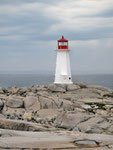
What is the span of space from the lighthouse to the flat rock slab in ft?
71.2

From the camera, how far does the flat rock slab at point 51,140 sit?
9617mm

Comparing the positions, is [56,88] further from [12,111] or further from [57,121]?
[57,121]

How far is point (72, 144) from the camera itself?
989cm

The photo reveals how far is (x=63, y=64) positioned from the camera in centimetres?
3316

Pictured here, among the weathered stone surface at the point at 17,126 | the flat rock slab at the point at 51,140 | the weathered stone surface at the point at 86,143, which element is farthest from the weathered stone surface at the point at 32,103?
the weathered stone surface at the point at 86,143

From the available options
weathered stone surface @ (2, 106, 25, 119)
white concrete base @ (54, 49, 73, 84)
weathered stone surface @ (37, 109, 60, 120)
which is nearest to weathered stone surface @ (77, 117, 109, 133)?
weathered stone surface @ (37, 109, 60, 120)

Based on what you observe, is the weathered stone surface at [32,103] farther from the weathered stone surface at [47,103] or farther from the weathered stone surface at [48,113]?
the weathered stone surface at [48,113]

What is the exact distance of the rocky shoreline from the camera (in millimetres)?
9938

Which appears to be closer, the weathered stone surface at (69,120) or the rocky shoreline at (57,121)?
the rocky shoreline at (57,121)

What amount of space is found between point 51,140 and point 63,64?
23.4 m

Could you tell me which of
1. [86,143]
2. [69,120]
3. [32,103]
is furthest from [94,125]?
[32,103]

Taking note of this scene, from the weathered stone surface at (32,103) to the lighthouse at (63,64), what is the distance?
11.2m

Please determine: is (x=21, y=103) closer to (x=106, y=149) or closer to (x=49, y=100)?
(x=49, y=100)

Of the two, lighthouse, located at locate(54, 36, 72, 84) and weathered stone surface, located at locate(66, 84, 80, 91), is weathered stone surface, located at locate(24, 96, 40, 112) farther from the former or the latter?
lighthouse, located at locate(54, 36, 72, 84)
